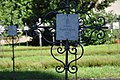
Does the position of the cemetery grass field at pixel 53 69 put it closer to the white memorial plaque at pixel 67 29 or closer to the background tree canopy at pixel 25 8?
the white memorial plaque at pixel 67 29

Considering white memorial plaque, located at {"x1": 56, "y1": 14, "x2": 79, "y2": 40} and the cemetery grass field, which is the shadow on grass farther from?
white memorial plaque, located at {"x1": 56, "y1": 14, "x2": 79, "y2": 40}

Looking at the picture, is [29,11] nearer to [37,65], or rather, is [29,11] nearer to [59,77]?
[37,65]

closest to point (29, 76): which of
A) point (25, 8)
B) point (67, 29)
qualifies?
point (67, 29)

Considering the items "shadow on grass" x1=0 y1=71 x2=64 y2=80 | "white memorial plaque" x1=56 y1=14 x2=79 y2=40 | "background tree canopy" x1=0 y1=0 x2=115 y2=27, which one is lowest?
"shadow on grass" x1=0 y1=71 x2=64 y2=80

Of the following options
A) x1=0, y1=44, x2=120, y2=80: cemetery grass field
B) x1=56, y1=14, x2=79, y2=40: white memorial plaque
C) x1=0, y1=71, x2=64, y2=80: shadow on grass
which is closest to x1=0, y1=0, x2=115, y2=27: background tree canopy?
x1=0, y1=44, x2=120, y2=80: cemetery grass field

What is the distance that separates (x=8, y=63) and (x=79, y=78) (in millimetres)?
2689

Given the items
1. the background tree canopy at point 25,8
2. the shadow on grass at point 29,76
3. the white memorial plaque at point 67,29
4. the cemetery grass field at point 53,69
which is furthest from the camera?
the background tree canopy at point 25,8

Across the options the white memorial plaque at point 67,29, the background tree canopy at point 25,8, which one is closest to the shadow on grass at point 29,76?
the white memorial plaque at point 67,29

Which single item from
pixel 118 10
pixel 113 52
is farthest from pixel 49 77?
pixel 118 10

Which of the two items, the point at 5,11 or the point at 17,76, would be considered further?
the point at 5,11

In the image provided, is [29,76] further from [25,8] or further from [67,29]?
[25,8]

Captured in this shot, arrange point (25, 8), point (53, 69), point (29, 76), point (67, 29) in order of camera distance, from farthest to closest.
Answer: point (25, 8) → point (53, 69) → point (29, 76) → point (67, 29)

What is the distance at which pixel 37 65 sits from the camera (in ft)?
30.4

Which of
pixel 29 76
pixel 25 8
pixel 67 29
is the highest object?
pixel 25 8
